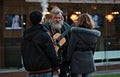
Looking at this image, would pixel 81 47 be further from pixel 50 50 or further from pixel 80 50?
pixel 50 50

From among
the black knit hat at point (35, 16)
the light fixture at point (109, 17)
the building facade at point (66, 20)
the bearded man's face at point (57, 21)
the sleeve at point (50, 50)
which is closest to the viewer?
the sleeve at point (50, 50)

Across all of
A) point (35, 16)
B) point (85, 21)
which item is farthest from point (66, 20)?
point (35, 16)

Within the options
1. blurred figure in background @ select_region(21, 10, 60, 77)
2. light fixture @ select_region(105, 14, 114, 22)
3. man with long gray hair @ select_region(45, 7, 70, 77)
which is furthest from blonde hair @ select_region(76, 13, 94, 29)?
light fixture @ select_region(105, 14, 114, 22)

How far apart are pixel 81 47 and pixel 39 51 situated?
127cm

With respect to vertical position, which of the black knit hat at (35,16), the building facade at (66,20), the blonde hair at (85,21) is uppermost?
the black knit hat at (35,16)

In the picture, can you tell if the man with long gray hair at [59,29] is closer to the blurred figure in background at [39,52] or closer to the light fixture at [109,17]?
the blurred figure in background at [39,52]

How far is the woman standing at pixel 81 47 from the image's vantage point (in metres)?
7.11

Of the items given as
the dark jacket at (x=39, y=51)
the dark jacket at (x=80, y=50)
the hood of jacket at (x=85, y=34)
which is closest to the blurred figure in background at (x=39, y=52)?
the dark jacket at (x=39, y=51)

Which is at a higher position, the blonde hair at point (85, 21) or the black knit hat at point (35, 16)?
the black knit hat at point (35, 16)

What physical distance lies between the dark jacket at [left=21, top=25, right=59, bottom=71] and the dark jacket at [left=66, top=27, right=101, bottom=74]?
0.99 m

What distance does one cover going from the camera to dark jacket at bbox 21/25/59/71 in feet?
20.0

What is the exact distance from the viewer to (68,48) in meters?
7.10

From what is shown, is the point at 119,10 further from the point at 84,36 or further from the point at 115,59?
the point at 84,36

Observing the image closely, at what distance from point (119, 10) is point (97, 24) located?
1.46 m
